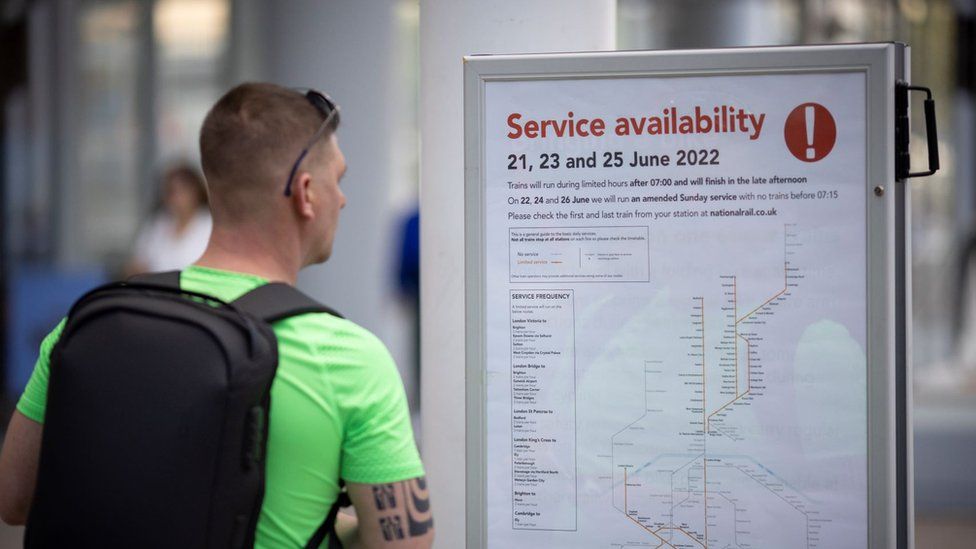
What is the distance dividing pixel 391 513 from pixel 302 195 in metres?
0.53

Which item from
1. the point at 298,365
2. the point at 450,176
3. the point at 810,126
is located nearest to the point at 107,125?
the point at 450,176

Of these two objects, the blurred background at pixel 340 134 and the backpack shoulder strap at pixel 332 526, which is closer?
the backpack shoulder strap at pixel 332 526

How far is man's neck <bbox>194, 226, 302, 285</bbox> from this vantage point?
1843 millimetres

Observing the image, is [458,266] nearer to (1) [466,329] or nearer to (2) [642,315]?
(1) [466,329]

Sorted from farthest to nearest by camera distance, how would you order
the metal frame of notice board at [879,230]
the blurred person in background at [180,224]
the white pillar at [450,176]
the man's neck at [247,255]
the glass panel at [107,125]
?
1. the glass panel at [107,125]
2. the blurred person in background at [180,224]
3. the white pillar at [450,176]
4. the metal frame of notice board at [879,230]
5. the man's neck at [247,255]

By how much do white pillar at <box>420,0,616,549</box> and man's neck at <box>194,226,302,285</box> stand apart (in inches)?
23.1

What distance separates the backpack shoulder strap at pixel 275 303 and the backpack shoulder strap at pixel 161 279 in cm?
11

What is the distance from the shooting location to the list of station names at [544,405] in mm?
2252

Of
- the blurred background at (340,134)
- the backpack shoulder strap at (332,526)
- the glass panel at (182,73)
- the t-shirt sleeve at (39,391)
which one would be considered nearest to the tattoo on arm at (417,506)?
the backpack shoulder strap at (332,526)

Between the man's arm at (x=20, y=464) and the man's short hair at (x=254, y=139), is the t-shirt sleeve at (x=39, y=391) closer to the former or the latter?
the man's arm at (x=20, y=464)

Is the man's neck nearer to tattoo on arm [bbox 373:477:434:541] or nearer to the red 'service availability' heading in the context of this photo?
tattoo on arm [bbox 373:477:434:541]

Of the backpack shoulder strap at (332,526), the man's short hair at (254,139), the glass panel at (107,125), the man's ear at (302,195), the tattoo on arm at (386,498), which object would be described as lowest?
the backpack shoulder strap at (332,526)

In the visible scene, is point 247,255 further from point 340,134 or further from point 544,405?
point 340,134

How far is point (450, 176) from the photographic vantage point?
241cm
